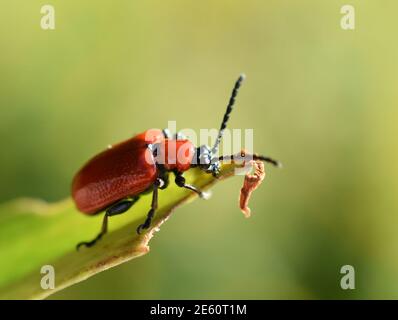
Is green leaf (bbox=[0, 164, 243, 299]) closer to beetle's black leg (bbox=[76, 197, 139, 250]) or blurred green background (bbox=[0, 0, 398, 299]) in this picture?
beetle's black leg (bbox=[76, 197, 139, 250])

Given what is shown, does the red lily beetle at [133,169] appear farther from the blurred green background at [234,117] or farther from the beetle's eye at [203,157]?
the blurred green background at [234,117]

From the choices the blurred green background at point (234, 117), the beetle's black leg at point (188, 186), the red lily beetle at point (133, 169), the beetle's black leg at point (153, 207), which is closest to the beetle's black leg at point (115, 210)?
the red lily beetle at point (133, 169)

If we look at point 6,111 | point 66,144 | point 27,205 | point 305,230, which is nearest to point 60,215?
point 27,205

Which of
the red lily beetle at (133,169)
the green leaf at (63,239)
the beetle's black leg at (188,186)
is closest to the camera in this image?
the green leaf at (63,239)
